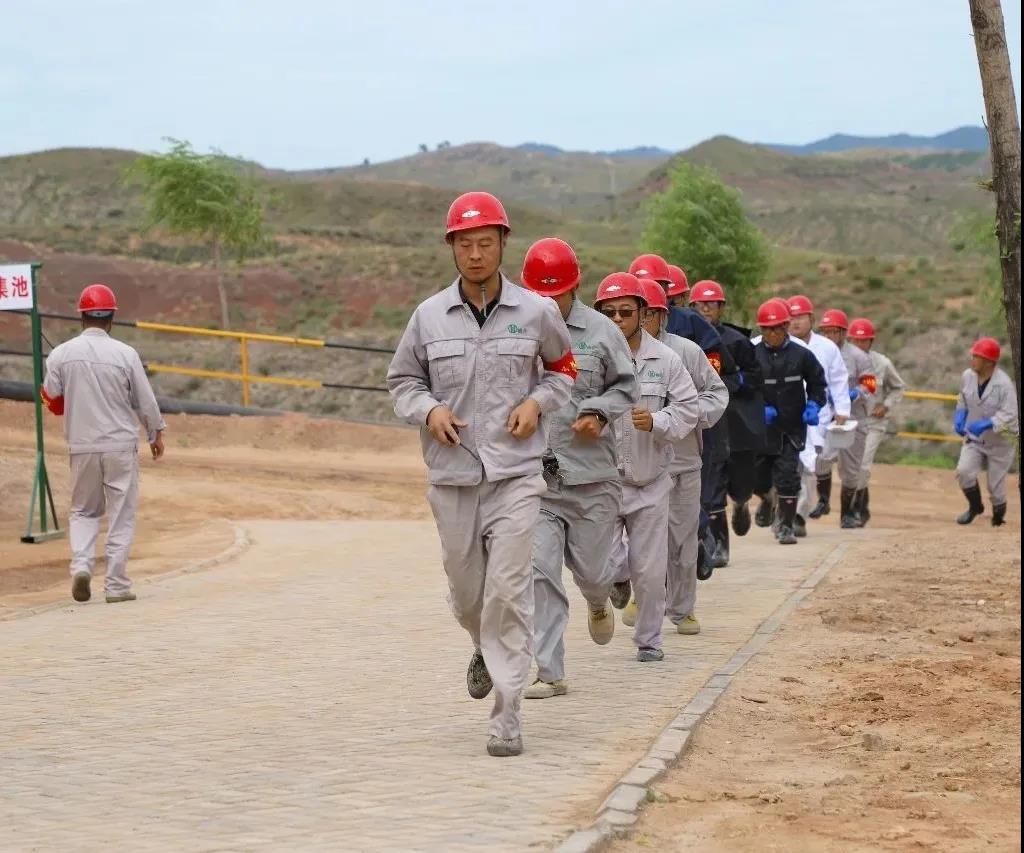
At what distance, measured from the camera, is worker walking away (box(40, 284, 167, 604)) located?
42.2 feet

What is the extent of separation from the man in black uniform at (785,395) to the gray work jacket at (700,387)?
539 cm

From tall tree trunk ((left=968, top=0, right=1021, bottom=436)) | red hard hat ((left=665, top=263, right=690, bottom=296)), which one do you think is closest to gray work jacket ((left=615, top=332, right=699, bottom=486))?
tall tree trunk ((left=968, top=0, right=1021, bottom=436))

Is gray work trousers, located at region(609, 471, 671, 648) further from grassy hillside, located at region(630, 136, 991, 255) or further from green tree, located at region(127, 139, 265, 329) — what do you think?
grassy hillside, located at region(630, 136, 991, 255)

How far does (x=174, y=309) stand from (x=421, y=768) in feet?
190

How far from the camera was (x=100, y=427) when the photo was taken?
12.9 metres

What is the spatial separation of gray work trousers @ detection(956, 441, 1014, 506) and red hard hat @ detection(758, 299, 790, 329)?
5782mm

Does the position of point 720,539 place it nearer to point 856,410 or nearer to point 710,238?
point 856,410

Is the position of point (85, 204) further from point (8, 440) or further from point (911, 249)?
point (8, 440)

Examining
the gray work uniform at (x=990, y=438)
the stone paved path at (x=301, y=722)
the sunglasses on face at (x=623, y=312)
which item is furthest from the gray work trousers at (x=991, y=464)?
the sunglasses on face at (x=623, y=312)

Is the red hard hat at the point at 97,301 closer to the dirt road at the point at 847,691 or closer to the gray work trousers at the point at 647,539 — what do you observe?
the dirt road at the point at 847,691

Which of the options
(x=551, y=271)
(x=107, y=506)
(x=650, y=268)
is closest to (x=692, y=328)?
(x=650, y=268)

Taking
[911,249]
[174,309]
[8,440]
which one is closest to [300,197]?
[911,249]

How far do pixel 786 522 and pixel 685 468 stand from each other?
668 cm

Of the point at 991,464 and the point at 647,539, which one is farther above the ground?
the point at 647,539
